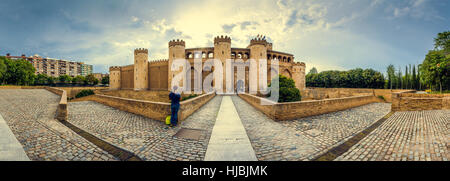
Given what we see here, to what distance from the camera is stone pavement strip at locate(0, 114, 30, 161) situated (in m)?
2.60

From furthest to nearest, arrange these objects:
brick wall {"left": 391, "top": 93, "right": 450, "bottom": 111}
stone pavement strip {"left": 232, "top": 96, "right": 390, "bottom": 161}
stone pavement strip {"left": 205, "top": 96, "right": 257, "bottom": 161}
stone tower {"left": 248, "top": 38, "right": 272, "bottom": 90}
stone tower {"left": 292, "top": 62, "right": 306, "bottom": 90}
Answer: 1. stone tower {"left": 292, "top": 62, "right": 306, "bottom": 90}
2. stone tower {"left": 248, "top": 38, "right": 272, "bottom": 90}
3. brick wall {"left": 391, "top": 93, "right": 450, "bottom": 111}
4. stone pavement strip {"left": 232, "top": 96, "right": 390, "bottom": 161}
5. stone pavement strip {"left": 205, "top": 96, "right": 257, "bottom": 161}

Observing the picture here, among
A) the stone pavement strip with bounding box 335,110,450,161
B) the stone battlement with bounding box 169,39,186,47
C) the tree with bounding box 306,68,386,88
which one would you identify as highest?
the stone battlement with bounding box 169,39,186,47

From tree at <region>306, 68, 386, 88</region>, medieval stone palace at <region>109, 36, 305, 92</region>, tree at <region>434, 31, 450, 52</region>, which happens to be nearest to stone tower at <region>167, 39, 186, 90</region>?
medieval stone palace at <region>109, 36, 305, 92</region>

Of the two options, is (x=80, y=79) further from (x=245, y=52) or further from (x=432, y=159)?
(x=432, y=159)

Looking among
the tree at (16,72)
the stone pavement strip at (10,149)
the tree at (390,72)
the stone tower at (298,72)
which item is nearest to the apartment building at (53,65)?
the tree at (16,72)

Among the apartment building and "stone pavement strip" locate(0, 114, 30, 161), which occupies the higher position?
the apartment building

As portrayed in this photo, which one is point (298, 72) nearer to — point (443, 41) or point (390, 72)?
point (443, 41)

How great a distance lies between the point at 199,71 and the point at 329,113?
23595 millimetres

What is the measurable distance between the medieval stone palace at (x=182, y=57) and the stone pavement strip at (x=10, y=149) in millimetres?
24226

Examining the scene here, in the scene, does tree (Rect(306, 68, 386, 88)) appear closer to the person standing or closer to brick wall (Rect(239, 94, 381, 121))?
brick wall (Rect(239, 94, 381, 121))

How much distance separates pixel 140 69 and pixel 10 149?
34.2 metres

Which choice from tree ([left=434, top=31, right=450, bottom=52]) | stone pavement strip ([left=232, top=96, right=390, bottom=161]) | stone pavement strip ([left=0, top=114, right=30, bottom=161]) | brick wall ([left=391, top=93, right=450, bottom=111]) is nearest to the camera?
stone pavement strip ([left=0, top=114, right=30, bottom=161])

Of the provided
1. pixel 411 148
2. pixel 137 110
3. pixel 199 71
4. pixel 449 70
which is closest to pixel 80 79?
pixel 199 71
